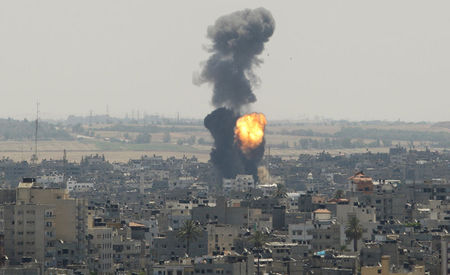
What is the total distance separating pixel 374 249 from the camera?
189375 mm

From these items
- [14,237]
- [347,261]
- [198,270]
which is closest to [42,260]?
[14,237]

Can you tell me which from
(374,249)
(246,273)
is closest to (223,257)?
(246,273)

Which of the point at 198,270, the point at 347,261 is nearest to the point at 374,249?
the point at 347,261

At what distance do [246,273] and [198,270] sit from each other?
4.92 meters

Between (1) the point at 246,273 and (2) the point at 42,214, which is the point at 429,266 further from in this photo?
(2) the point at 42,214

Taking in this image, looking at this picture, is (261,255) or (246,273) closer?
(246,273)

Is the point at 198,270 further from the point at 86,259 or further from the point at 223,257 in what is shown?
the point at 86,259

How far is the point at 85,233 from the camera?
644 feet

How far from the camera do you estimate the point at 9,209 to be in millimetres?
189000

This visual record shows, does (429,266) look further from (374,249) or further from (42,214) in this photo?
(42,214)

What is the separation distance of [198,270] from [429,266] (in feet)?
76.8

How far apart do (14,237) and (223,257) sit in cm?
2185

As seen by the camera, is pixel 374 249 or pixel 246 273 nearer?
pixel 246 273

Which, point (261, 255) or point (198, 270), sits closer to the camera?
point (198, 270)
